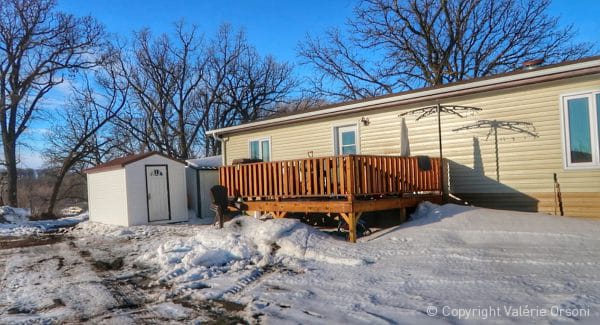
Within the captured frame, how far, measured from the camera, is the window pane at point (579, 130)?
870 centimetres

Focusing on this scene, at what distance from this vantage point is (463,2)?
26922 millimetres

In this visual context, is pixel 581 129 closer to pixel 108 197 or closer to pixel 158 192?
pixel 158 192

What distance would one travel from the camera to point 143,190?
48.0 feet

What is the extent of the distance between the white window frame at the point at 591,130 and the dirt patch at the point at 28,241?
40.5 feet

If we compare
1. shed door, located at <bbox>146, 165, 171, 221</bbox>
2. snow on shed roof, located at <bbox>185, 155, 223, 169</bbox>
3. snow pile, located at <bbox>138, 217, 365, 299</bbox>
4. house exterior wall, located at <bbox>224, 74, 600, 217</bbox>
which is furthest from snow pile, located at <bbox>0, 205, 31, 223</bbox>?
house exterior wall, located at <bbox>224, 74, 600, 217</bbox>

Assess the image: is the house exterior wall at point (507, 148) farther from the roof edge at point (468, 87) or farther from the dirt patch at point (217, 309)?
the dirt patch at point (217, 309)

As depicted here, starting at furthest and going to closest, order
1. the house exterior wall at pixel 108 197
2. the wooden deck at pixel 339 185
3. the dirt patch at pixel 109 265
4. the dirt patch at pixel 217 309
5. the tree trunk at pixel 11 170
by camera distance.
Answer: the tree trunk at pixel 11 170 < the house exterior wall at pixel 108 197 < the wooden deck at pixel 339 185 < the dirt patch at pixel 109 265 < the dirt patch at pixel 217 309

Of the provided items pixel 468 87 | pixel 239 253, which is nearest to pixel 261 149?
pixel 468 87

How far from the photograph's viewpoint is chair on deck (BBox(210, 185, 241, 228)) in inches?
422

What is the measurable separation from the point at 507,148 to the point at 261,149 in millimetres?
7769

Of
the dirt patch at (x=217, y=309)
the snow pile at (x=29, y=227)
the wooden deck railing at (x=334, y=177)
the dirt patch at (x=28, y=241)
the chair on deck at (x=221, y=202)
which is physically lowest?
the snow pile at (x=29, y=227)

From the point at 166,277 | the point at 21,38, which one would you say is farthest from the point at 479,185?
the point at 21,38

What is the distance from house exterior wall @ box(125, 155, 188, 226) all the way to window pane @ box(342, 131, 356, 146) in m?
5.94

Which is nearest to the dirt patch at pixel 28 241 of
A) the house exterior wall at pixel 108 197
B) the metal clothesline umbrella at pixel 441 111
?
the house exterior wall at pixel 108 197
